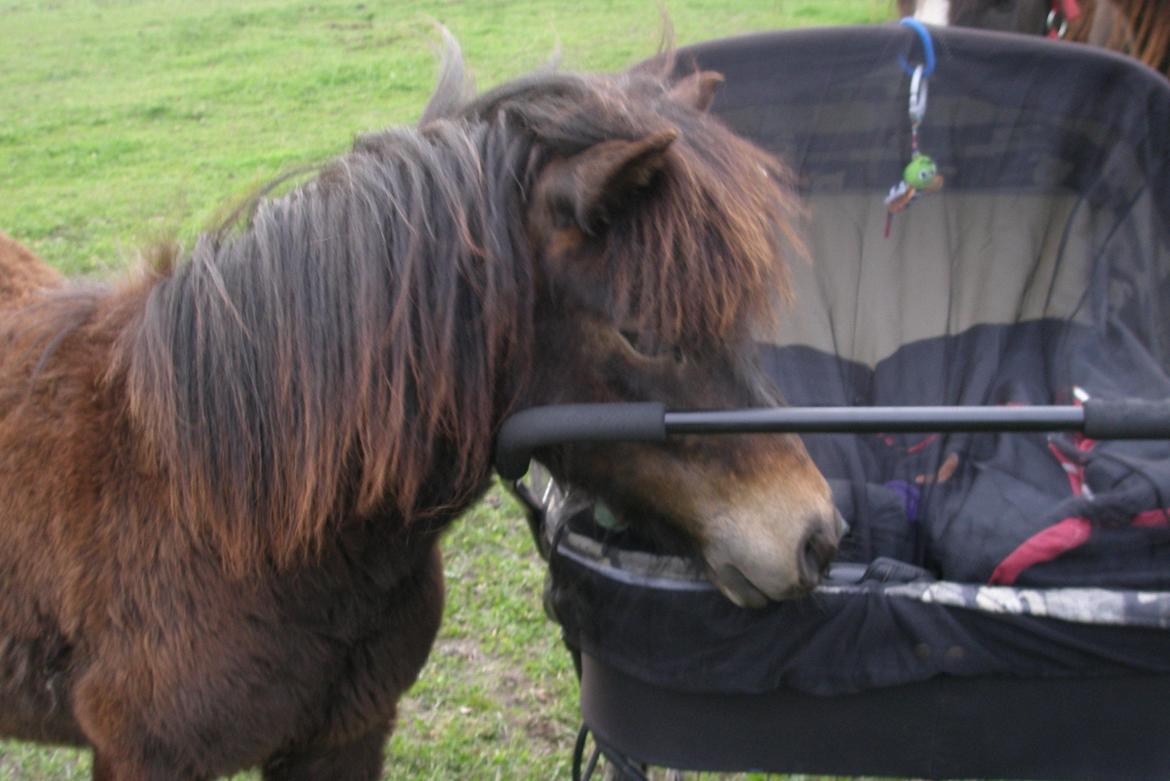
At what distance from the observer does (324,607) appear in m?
1.56

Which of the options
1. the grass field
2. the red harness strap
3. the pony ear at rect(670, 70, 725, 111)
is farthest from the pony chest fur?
the red harness strap

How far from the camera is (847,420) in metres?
1.21

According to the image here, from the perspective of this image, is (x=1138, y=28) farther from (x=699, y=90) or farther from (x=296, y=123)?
(x=296, y=123)

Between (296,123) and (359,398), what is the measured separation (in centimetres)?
744

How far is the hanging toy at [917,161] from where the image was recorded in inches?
80.6

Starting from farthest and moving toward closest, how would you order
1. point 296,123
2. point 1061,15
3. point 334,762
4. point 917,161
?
point 296,123, point 1061,15, point 917,161, point 334,762

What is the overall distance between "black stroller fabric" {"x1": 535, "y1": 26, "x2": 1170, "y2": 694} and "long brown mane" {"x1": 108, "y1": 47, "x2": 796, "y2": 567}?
14.3 inches

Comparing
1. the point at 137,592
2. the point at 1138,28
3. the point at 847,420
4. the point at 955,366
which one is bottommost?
the point at 955,366

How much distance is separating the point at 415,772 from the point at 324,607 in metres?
1.13

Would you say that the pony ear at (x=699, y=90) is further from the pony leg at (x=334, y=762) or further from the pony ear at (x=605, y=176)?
the pony leg at (x=334, y=762)

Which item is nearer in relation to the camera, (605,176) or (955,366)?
(605,176)

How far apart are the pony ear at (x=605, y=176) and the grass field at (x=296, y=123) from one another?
482 millimetres

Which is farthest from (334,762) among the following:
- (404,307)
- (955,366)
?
(955,366)

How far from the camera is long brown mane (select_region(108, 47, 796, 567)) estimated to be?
134 centimetres
